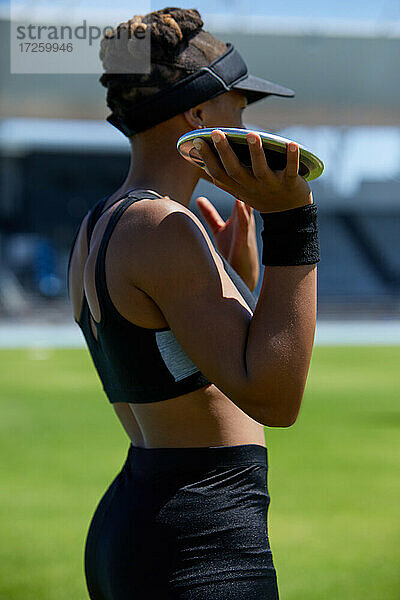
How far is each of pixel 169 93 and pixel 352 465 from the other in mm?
5149

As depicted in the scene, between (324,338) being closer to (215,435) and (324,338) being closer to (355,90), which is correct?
(355,90)

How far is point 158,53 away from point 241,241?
61cm

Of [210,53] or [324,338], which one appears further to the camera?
[324,338]

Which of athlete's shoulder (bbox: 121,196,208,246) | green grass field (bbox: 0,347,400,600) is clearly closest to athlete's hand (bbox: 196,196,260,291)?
athlete's shoulder (bbox: 121,196,208,246)

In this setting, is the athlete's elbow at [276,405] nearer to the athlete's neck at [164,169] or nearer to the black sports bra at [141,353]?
the black sports bra at [141,353]

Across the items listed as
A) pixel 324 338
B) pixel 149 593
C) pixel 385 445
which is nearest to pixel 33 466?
pixel 385 445

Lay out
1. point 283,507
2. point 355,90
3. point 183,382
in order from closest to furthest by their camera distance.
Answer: point 183,382
point 283,507
point 355,90

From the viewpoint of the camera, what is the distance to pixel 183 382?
170 cm

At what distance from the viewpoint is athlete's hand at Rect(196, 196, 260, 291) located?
2.26 metres

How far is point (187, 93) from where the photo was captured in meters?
1.85

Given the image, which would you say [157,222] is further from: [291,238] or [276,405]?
[276,405]

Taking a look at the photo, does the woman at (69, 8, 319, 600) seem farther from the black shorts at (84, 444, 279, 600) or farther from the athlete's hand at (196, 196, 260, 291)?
the athlete's hand at (196, 196, 260, 291)

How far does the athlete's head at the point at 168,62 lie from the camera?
1.85 meters

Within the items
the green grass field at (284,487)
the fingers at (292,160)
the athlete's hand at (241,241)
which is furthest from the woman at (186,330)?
the green grass field at (284,487)
